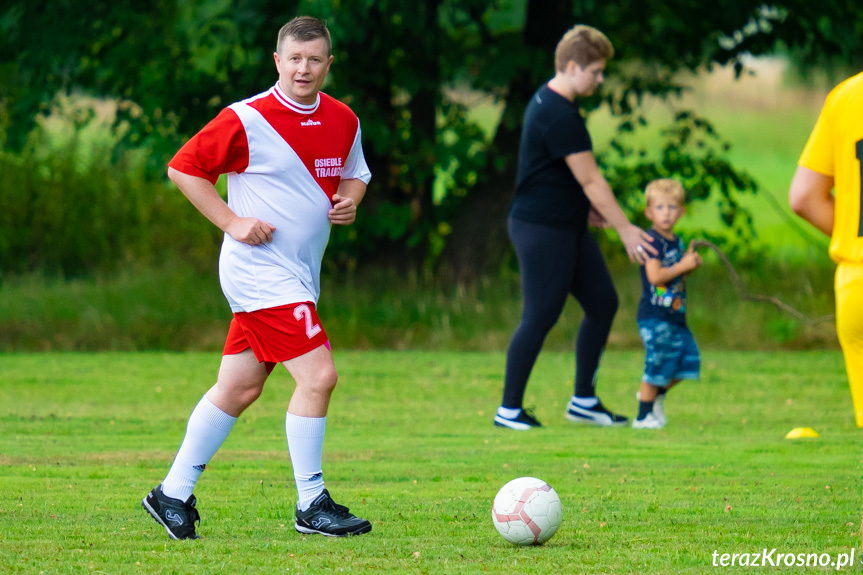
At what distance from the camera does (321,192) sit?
457 cm

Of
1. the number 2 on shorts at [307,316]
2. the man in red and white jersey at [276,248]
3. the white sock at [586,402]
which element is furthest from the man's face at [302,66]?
the white sock at [586,402]

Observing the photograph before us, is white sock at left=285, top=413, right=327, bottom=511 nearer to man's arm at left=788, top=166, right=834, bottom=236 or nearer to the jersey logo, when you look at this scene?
the jersey logo

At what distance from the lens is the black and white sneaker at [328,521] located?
4379 mm

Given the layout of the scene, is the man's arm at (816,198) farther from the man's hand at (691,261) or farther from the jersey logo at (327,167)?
the man's hand at (691,261)

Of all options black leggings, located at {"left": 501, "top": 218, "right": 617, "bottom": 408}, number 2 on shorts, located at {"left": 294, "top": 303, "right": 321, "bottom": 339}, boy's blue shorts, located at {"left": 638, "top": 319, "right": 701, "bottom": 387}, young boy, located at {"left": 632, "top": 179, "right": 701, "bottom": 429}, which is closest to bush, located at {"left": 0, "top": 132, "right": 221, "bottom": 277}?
black leggings, located at {"left": 501, "top": 218, "right": 617, "bottom": 408}

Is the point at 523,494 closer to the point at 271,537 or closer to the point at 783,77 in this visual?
the point at 271,537

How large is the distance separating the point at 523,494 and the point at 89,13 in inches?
438

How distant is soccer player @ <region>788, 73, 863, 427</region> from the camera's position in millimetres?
3463

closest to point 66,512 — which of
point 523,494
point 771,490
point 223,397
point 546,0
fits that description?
point 223,397

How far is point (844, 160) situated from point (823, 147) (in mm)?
85

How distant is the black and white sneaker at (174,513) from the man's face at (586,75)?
386cm

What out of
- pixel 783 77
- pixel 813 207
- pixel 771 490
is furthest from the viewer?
pixel 783 77

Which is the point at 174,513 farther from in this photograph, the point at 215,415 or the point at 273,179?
the point at 273,179

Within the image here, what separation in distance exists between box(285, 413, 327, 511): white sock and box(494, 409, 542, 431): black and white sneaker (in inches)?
126
